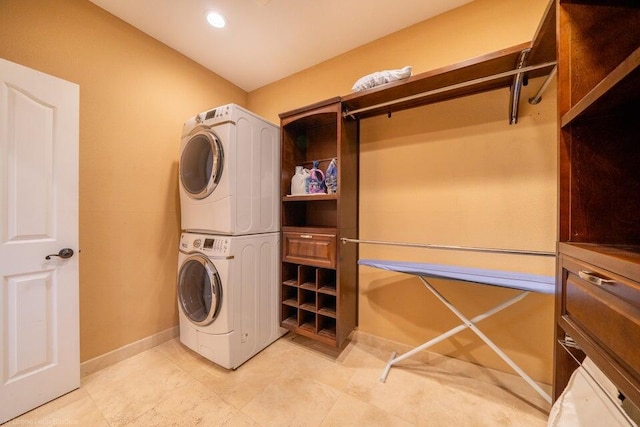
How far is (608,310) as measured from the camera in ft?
1.86

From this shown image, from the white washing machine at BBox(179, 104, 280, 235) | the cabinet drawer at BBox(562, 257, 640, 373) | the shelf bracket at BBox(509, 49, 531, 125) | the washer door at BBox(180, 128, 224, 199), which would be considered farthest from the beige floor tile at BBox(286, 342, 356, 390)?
the shelf bracket at BBox(509, 49, 531, 125)

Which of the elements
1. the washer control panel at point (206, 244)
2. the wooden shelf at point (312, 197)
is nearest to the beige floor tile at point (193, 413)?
the washer control panel at point (206, 244)

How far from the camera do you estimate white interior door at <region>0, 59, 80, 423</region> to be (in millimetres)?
1207

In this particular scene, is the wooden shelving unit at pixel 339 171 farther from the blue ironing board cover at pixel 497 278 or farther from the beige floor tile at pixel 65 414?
the beige floor tile at pixel 65 414

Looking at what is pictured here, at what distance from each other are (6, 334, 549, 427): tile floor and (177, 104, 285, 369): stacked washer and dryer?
20 cm

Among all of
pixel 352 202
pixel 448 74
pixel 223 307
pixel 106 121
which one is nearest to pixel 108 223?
pixel 106 121

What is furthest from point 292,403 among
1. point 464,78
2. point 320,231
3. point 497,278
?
point 464,78

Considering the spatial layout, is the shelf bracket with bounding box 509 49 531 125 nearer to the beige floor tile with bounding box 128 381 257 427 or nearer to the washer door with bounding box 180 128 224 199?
the washer door with bounding box 180 128 224 199

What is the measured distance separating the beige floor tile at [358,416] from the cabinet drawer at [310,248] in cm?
85

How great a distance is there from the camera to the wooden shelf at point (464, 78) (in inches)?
42.3

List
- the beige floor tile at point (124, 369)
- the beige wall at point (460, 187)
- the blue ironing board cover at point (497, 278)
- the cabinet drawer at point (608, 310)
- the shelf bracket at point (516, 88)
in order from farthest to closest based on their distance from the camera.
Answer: the beige floor tile at point (124, 369) < the beige wall at point (460, 187) < the shelf bracket at point (516, 88) < the blue ironing board cover at point (497, 278) < the cabinet drawer at point (608, 310)

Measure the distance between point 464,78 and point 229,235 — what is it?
6.21 feet

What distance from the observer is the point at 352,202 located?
6.06 feet

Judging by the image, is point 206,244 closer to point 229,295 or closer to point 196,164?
point 229,295
